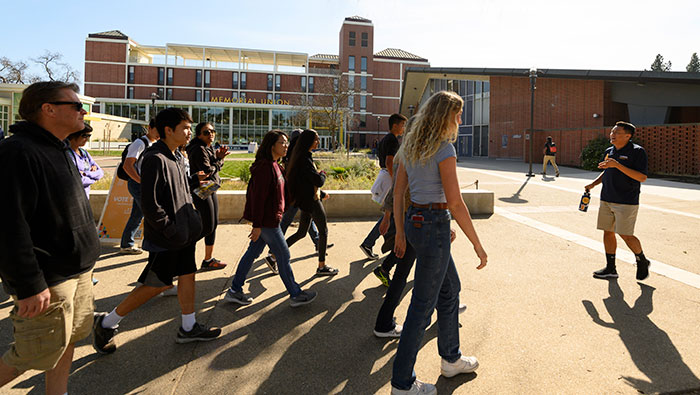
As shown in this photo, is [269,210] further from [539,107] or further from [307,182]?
[539,107]

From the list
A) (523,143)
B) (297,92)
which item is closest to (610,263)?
(523,143)

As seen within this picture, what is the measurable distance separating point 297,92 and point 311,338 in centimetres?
7005

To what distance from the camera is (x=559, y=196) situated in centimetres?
1194

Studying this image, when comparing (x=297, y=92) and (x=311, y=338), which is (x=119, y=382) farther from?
(x=297, y=92)

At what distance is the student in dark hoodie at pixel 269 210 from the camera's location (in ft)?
12.8

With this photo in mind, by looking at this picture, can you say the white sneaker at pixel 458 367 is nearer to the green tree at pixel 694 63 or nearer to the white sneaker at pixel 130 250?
the white sneaker at pixel 130 250

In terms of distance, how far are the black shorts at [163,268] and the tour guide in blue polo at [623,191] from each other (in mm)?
4553

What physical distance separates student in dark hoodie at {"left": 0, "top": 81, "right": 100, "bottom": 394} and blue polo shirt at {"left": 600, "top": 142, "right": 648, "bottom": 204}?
5251mm

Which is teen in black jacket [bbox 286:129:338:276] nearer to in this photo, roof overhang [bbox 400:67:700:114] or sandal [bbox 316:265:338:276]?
sandal [bbox 316:265:338:276]

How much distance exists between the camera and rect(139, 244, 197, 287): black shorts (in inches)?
126

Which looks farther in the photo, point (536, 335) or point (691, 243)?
point (691, 243)

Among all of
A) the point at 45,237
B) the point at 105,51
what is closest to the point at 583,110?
the point at 45,237

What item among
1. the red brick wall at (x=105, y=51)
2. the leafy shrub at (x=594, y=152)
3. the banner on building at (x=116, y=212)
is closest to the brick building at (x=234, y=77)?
the red brick wall at (x=105, y=51)

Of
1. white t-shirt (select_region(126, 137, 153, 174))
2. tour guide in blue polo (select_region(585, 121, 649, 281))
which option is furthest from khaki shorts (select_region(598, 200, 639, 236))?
white t-shirt (select_region(126, 137, 153, 174))
